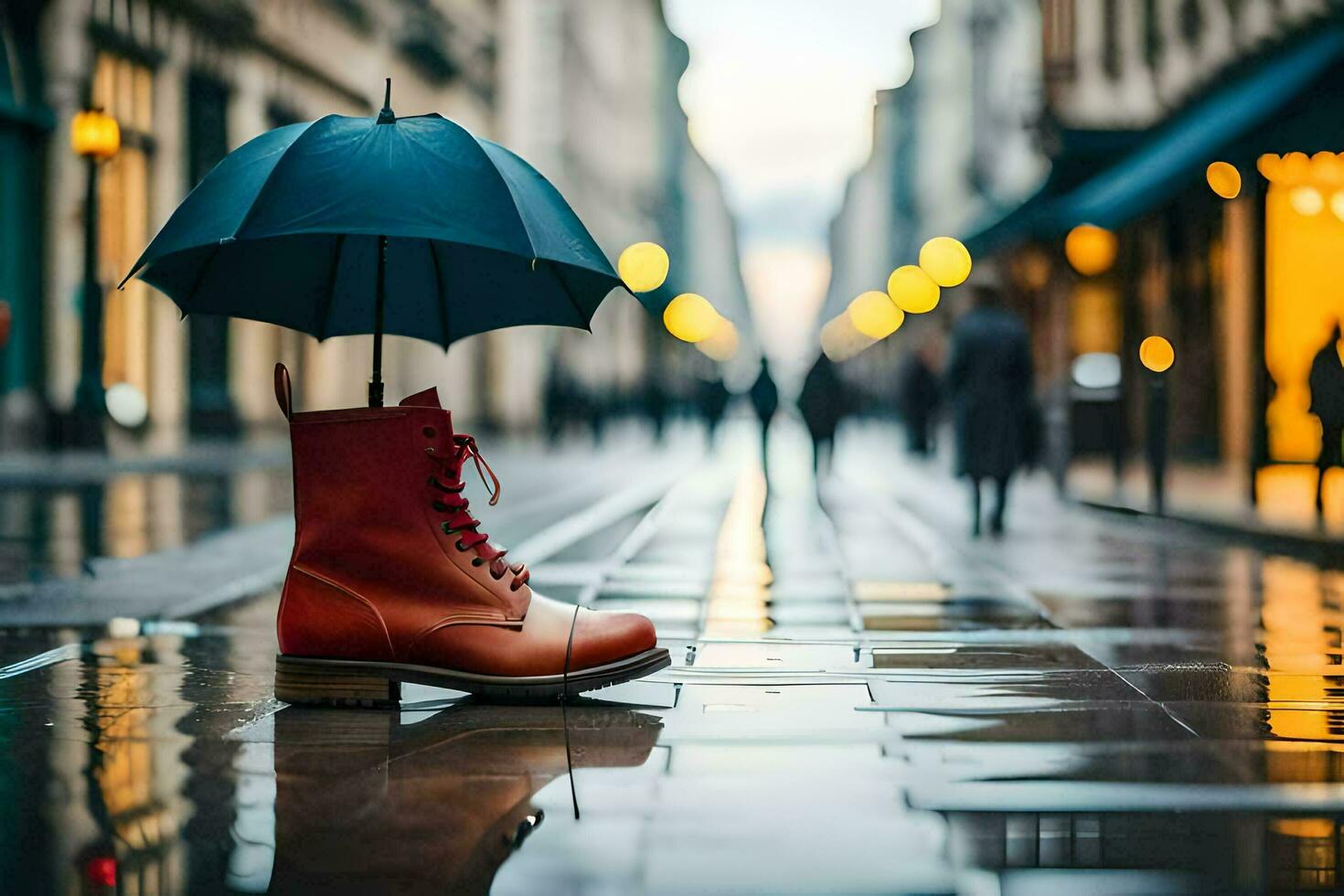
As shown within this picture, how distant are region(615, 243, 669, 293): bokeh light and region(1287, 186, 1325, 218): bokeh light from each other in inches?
1791

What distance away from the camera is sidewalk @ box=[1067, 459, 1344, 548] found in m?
12.2

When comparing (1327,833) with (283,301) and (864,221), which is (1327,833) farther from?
(864,221)

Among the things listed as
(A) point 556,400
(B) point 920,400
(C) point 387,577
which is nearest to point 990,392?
(C) point 387,577

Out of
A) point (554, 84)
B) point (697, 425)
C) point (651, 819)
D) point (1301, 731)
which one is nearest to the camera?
point (651, 819)

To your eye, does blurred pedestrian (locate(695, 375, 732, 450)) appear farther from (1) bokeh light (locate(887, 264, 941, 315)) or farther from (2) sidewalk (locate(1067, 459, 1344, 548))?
(1) bokeh light (locate(887, 264, 941, 315))

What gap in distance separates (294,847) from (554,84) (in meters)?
45.9

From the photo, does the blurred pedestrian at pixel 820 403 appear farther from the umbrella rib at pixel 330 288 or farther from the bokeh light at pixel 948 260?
the bokeh light at pixel 948 260

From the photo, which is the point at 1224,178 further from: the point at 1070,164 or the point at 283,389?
the point at 283,389

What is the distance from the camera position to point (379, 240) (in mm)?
5270

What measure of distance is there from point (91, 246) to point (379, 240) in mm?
15164

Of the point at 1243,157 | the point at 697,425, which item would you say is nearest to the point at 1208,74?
the point at 1243,157

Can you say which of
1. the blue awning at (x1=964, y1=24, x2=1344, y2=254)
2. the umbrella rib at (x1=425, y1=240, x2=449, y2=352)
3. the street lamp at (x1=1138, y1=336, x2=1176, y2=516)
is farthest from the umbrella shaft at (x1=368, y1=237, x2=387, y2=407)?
the blue awning at (x1=964, y1=24, x2=1344, y2=254)

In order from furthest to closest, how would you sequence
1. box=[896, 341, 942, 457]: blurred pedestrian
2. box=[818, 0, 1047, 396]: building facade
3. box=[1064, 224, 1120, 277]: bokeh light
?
box=[818, 0, 1047, 396]: building facade < box=[896, 341, 942, 457]: blurred pedestrian < box=[1064, 224, 1120, 277]: bokeh light

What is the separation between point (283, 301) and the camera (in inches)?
219
